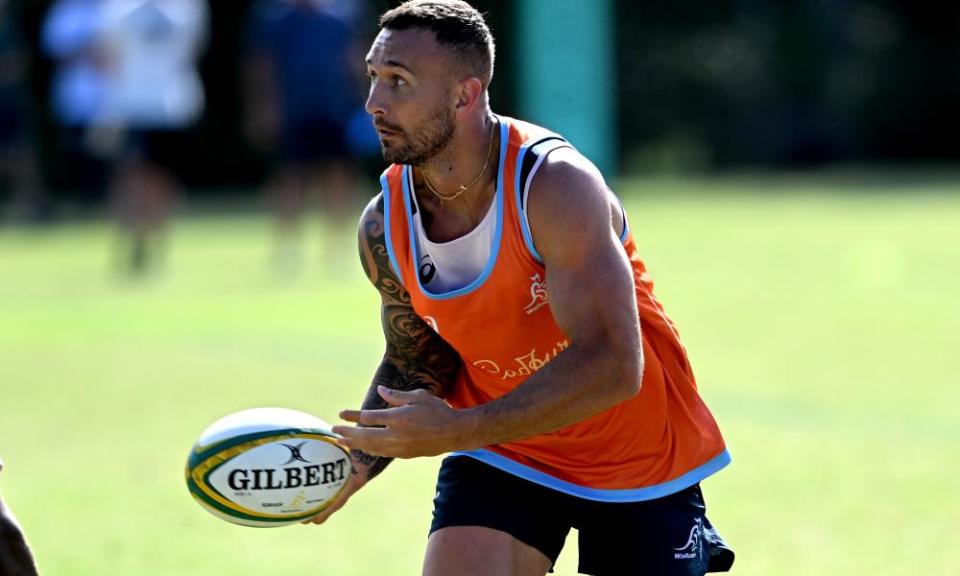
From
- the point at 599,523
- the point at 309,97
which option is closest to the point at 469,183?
the point at 599,523

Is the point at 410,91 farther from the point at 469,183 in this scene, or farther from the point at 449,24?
the point at 469,183

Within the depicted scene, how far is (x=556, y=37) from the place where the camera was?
67.0ft

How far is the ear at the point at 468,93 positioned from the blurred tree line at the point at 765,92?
23.3 m

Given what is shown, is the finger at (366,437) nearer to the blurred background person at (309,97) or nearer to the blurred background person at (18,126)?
the blurred background person at (309,97)

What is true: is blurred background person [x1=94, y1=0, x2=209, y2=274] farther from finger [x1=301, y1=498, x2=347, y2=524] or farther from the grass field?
finger [x1=301, y1=498, x2=347, y2=524]

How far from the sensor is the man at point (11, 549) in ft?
13.7

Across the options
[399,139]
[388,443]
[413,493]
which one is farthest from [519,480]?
[413,493]

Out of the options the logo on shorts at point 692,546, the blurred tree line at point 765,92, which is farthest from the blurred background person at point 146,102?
the logo on shorts at point 692,546

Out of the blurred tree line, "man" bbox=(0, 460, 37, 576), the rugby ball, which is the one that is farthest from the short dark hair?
the blurred tree line

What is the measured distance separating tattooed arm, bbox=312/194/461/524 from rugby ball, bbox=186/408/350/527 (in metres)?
0.12

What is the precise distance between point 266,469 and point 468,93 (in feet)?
3.92

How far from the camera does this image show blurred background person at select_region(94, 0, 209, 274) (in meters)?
16.0

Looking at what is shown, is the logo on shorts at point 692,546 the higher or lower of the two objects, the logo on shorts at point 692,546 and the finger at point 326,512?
the lower

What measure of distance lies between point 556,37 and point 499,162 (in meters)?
16.4
